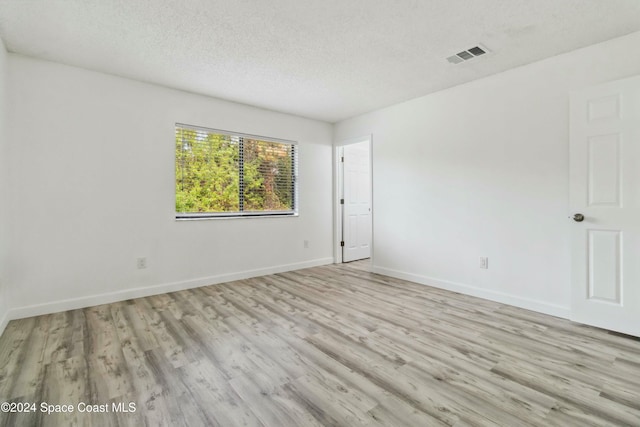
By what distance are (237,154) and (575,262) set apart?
159 inches

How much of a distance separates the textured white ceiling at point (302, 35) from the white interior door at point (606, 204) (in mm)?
620

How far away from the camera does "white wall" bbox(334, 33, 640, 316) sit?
9.22ft

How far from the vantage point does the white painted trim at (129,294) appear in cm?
286

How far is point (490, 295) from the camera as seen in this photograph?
10.9 feet

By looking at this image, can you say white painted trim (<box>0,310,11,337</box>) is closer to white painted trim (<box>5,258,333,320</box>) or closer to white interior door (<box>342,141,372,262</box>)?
white painted trim (<box>5,258,333,320</box>)

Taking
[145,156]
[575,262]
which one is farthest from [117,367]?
[575,262]

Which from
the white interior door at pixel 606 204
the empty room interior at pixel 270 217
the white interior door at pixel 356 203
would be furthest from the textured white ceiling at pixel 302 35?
the white interior door at pixel 356 203

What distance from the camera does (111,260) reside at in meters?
3.28

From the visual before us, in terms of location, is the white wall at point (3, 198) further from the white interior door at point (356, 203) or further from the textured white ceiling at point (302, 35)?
the white interior door at point (356, 203)

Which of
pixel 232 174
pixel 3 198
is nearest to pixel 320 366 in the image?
pixel 232 174

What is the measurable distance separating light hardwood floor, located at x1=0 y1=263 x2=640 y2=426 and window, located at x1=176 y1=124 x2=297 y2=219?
1415 mm

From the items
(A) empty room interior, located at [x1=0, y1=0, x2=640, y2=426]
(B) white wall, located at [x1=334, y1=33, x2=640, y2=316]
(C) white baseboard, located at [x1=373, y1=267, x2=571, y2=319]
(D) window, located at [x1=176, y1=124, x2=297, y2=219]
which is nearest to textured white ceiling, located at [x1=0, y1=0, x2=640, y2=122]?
(A) empty room interior, located at [x1=0, y1=0, x2=640, y2=426]

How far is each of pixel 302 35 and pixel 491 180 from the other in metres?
2.49

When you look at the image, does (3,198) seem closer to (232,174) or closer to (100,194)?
(100,194)
